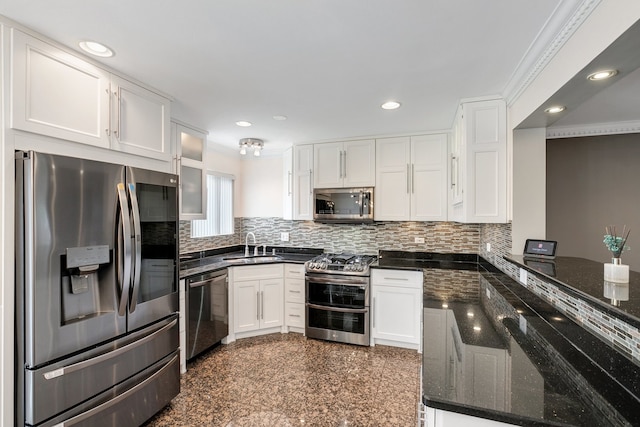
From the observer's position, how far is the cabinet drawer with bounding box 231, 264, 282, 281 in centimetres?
339

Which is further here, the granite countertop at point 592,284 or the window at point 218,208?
the window at point 218,208

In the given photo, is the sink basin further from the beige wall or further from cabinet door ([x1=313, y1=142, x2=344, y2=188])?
the beige wall

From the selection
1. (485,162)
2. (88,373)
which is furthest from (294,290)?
(485,162)

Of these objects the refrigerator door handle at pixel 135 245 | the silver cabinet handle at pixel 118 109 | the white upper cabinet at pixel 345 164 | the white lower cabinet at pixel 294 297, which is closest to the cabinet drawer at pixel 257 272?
the white lower cabinet at pixel 294 297

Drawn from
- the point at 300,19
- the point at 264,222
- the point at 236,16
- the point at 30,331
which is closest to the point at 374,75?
the point at 300,19

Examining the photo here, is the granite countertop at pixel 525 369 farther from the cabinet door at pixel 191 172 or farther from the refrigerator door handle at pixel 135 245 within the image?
the cabinet door at pixel 191 172

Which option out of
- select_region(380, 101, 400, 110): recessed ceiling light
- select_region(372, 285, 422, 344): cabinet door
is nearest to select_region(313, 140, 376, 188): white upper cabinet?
select_region(380, 101, 400, 110): recessed ceiling light

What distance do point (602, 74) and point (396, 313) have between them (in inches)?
101

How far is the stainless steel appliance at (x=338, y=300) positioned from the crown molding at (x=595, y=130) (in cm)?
244

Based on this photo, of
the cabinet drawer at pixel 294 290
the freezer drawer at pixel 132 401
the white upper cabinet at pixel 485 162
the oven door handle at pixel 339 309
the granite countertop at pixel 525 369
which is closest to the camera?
the granite countertop at pixel 525 369

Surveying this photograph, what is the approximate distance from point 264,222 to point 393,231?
1908 millimetres

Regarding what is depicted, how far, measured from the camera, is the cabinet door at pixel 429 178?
10.9ft

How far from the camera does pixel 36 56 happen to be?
5.01 ft

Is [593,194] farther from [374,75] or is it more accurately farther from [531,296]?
[374,75]
